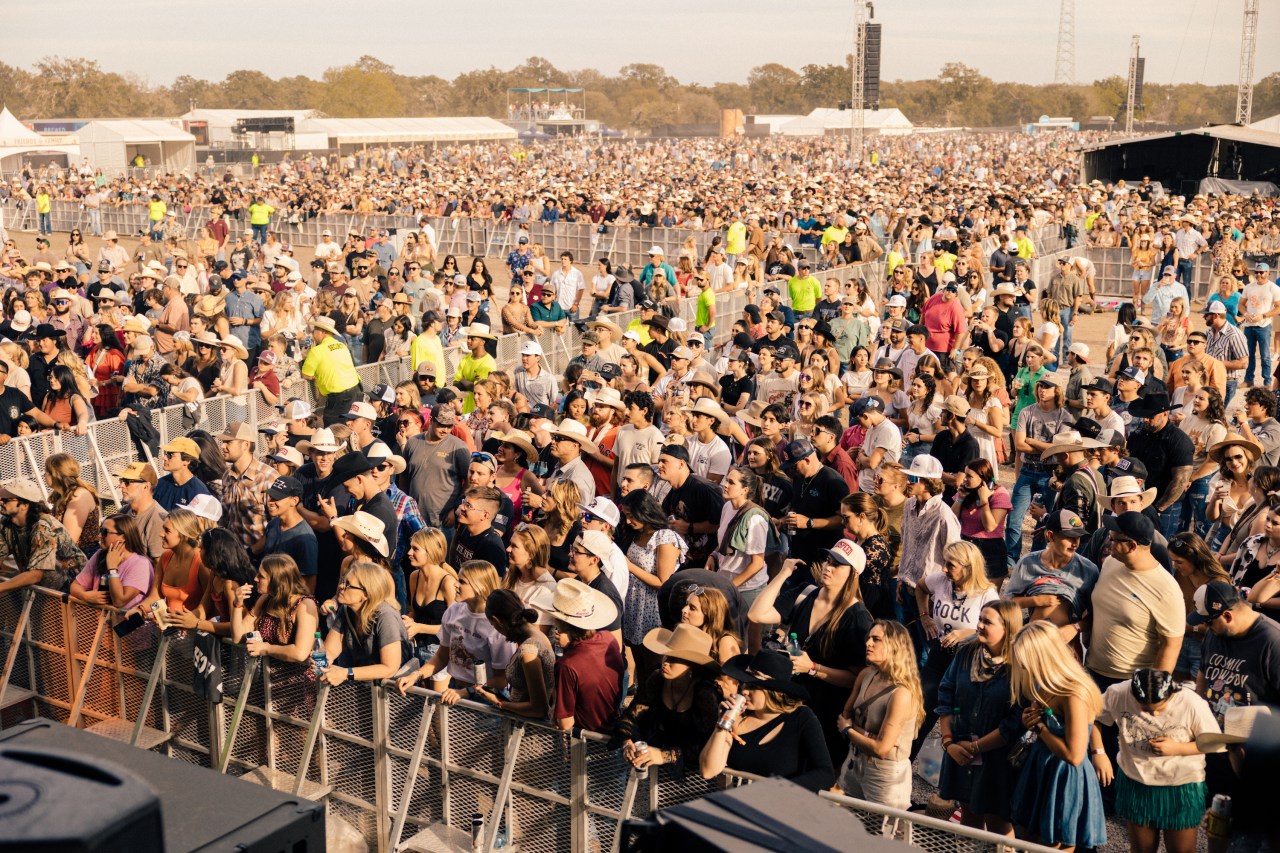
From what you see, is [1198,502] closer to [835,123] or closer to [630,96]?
[835,123]

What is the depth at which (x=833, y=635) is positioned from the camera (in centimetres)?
566

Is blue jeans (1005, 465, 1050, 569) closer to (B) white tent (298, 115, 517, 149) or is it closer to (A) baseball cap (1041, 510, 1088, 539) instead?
(A) baseball cap (1041, 510, 1088, 539)

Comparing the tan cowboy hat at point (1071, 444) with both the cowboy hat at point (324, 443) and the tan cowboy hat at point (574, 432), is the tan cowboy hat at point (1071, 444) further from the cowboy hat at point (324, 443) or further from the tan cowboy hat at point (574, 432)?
the cowboy hat at point (324, 443)

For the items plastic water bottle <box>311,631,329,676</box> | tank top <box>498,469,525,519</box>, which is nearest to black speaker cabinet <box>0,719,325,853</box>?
plastic water bottle <box>311,631,329,676</box>

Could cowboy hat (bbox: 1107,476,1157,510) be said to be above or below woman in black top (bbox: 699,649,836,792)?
above

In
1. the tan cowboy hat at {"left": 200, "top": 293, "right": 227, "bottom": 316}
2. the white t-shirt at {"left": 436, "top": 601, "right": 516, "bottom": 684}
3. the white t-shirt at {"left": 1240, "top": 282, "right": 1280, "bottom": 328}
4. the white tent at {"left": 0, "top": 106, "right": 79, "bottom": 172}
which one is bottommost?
the white t-shirt at {"left": 436, "top": 601, "right": 516, "bottom": 684}

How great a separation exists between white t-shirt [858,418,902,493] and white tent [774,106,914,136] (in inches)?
3962

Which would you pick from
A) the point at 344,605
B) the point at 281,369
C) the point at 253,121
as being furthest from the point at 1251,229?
the point at 253,121

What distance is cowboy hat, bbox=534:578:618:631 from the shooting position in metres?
5.46

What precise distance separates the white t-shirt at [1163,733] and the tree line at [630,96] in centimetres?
13037

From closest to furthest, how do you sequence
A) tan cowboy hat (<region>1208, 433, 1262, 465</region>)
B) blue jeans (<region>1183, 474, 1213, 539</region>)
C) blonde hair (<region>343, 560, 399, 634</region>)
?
blonde hair (<region>343, 560, 399, 634</region>) → tan cowboy hat (<region>1208, 433, 1262, 465</region>) → blue jeans (<region>1183, 474, 1213, 539</region>)

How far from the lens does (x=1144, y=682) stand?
500 cm

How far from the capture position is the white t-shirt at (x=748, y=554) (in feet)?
22.5

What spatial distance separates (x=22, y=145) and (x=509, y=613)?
51.8 metres
